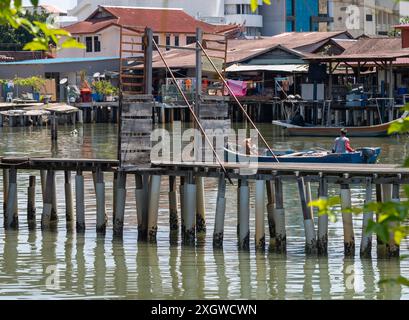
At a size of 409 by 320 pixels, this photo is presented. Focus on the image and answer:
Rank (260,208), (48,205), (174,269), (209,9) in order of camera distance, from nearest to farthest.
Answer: (260,208) < (174,269) < (48,205) < (209,9)

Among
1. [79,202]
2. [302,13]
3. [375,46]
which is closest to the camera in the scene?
[79,202]

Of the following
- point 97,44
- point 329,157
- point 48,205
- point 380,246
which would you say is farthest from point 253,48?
point 380,246

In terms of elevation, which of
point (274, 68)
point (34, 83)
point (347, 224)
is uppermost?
point (274, 68)

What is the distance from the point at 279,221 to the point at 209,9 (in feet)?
287

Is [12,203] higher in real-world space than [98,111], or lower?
lower

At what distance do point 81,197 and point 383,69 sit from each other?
1662 inches

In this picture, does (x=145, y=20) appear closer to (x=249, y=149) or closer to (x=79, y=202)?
(x=249, y=149)

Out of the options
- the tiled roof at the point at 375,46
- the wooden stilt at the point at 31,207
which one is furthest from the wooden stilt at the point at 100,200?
the tiled roof at the point at 375,46

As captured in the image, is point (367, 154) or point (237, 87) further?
point (237, 87)

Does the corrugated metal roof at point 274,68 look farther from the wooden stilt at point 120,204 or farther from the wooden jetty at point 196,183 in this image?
the wooden stilt at point 120,204

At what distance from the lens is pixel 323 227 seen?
70.7 feet

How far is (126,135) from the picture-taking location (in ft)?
77.2
